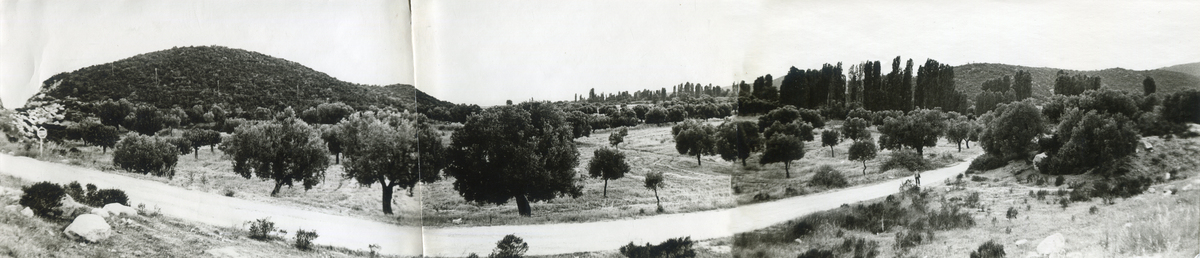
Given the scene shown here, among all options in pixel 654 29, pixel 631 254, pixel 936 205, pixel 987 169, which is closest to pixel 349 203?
pixel 631 254

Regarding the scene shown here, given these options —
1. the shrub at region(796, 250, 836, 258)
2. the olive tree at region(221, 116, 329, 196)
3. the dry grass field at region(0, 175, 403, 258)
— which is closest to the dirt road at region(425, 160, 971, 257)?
the shrub at region(796, 250, 836, 258)

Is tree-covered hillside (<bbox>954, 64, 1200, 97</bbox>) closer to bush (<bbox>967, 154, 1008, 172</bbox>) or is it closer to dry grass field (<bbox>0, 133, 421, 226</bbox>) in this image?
bush (<bbox>967, 154, 1008, 172</bbox>)

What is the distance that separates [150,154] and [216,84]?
4.10 feet

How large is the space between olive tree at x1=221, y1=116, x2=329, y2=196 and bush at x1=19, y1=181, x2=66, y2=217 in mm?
2489

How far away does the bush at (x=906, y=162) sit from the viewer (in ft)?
33.3

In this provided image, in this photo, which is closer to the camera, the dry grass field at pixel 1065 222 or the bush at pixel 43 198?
the dry grass field at pixel 1065 222

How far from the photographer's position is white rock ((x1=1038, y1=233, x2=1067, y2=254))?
9.76 m

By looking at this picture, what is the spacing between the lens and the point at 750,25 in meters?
9.59

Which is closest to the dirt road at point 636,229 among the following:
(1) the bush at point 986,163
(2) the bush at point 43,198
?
(1) the bush at point 986,163

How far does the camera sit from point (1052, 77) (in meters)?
10.2

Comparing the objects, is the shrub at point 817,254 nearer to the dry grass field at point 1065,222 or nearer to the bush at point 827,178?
the dry grass field at point 1065,222

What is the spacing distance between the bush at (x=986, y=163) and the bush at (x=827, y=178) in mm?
1758

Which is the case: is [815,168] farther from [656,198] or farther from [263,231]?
[263,231]

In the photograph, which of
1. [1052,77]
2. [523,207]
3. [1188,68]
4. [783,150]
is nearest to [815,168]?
[783,150]
